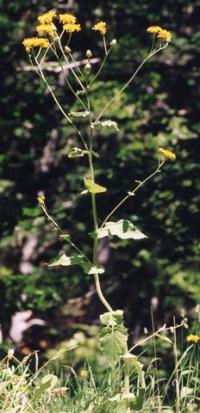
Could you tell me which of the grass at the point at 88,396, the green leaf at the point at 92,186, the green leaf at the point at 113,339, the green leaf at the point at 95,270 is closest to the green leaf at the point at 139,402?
the grass at the point at 88,396

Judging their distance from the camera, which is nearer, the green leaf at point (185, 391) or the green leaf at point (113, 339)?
the green leaf at point (113, 339)

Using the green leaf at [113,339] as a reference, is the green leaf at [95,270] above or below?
above

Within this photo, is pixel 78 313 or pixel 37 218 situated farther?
pixel 78 313

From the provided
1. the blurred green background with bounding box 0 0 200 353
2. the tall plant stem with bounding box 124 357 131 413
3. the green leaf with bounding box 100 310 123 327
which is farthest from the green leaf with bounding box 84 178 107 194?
the blurred green background with bounding box 0 0 200 353

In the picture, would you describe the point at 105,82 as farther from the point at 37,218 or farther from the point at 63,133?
the point at 37,218

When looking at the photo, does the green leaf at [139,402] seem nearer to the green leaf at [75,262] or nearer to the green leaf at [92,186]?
the green leaf at [75,262]

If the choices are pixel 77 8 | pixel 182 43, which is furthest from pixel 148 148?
pixel 77 8

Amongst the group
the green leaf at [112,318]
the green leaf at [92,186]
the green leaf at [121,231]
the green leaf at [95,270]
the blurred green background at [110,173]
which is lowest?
the blurred green background at [110,173]

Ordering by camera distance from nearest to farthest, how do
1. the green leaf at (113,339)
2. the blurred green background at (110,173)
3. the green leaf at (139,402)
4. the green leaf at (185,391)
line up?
the green leaf at (113,339), the green leaf at (139,402), the green leaf at (185,391), the blurred green background at (110,173)
